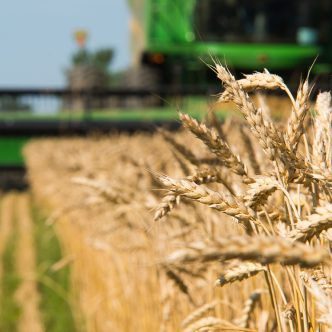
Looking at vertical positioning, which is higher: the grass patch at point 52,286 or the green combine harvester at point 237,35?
the green combine harvester at point 237,35

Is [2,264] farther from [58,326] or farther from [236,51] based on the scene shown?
[236,51]

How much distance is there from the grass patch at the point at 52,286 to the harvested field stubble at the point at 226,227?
978 millimetres

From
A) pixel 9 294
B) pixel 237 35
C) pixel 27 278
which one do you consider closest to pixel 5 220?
pixel 9 294

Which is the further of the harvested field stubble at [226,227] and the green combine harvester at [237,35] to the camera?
the green combine harvester at [237,35]

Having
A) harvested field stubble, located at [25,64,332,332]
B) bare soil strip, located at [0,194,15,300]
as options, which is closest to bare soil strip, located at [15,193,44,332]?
bare soil strip, located at [0,194,15,300]

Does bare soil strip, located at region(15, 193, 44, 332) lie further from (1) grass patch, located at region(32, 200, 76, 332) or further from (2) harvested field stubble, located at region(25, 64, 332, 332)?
(2) harvested field stubble, located at region(25, 64, 332, 332)

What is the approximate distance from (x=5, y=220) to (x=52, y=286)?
6.92m

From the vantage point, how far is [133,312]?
4.28 metres

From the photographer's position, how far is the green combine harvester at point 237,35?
20266mm

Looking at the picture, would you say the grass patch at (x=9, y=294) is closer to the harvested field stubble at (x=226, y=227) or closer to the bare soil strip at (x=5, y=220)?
the bare soil strip at (x=5, y=220)

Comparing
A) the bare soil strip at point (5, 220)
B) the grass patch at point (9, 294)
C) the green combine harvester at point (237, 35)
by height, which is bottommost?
the grass patch at point (9, 294)

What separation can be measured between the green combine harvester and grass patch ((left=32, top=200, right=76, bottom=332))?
29.3ft

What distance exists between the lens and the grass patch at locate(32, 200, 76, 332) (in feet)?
23.2

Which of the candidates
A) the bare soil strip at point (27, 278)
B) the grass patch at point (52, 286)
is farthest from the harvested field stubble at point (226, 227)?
the bare soil strip at point (27, 278)
